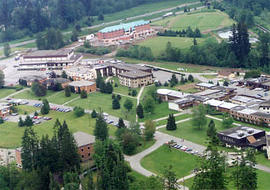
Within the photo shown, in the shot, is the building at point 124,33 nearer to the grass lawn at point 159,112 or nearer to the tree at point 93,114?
the grass lawn at point 159,112

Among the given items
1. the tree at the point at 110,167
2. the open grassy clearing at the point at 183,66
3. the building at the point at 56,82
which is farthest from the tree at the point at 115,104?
the open grassy clearing at the point at 183,66

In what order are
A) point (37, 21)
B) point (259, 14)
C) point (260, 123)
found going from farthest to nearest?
point (37, 21) → point (259, 14) → point (260, 123)

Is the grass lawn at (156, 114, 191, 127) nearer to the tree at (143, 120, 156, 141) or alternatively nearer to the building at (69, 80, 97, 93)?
the tree at (143, 120, 156, 141)

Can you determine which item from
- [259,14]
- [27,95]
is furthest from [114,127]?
[259,14]

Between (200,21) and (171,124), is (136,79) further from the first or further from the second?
(200,21)

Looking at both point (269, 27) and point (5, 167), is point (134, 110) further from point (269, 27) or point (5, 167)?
point (269, 27)

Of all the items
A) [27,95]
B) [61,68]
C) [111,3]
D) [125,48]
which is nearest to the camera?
[27,95]

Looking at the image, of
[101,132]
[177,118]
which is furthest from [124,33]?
[101,132]

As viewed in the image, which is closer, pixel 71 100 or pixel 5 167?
pixel 5 167
